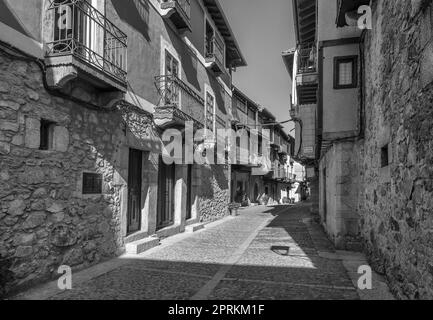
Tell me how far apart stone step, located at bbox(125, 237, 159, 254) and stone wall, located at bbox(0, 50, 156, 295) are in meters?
0.49

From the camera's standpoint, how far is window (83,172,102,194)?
6254 millimetres

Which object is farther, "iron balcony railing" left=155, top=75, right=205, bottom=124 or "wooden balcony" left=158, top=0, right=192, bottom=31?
"wooden balcony" left=158, top=0, right=192, bottom=31

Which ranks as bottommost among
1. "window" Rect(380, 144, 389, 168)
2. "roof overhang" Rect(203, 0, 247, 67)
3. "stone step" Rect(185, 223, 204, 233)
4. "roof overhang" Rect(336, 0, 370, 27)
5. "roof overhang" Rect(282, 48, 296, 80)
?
"stone step" Rect(185, 223, 204, 233)

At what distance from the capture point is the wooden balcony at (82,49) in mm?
5230

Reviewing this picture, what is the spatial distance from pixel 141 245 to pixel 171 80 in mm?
4239

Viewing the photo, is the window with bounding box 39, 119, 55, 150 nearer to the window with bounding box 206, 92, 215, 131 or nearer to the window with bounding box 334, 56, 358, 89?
the window with bounding box 334, 56, 358, 89

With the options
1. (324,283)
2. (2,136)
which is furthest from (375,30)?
(2,136)

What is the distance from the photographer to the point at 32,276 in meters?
4.96

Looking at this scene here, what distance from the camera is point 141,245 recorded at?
7.75 metres

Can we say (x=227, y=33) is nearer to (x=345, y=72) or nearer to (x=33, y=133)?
(x=345, y=72)

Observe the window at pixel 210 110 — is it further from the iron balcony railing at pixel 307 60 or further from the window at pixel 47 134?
the window at pixel 47 134

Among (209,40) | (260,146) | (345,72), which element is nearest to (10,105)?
(345,72)

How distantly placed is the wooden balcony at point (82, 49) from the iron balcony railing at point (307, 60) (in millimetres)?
6996

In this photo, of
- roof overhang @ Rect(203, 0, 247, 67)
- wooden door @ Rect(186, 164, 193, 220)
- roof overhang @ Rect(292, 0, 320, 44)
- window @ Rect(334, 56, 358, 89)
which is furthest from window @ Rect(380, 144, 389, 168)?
roof overhang @ Rect(203, 0, 247, 67)
